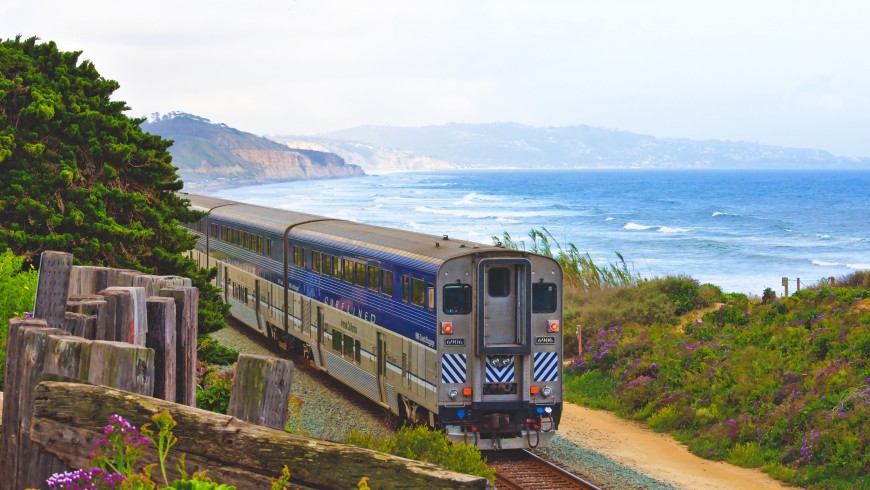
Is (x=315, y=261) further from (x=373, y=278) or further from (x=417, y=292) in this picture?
(x=417, y=292)

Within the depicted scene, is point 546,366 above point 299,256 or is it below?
below

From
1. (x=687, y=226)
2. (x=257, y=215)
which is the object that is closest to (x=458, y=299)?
(x=257, y=215)

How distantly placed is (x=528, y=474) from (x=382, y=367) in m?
3.82

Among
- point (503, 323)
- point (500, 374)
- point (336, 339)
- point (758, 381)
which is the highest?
point (503, 323)

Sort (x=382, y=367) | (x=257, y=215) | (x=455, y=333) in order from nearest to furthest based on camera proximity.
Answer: (x=455, y=333) → (x=382, y=367) → (x=257, y=215)

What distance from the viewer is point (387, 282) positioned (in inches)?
716

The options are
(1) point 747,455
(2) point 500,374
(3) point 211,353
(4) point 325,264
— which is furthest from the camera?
(4) point 325,264

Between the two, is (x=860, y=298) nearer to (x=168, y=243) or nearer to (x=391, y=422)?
(x=391, y=422)

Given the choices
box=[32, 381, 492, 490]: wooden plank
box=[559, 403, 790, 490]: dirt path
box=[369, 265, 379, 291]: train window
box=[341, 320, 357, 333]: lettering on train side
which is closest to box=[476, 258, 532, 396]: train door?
box=[369, 265, 379, 291]: train window

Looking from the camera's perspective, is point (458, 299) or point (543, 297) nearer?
point (458, 299)

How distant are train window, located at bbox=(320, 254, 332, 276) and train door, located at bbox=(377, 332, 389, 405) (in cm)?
325

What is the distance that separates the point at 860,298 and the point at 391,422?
11598 mm

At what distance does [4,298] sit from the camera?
1248 centimetres

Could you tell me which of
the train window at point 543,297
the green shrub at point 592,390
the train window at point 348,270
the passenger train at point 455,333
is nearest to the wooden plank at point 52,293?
the passenger train at point 455,333
